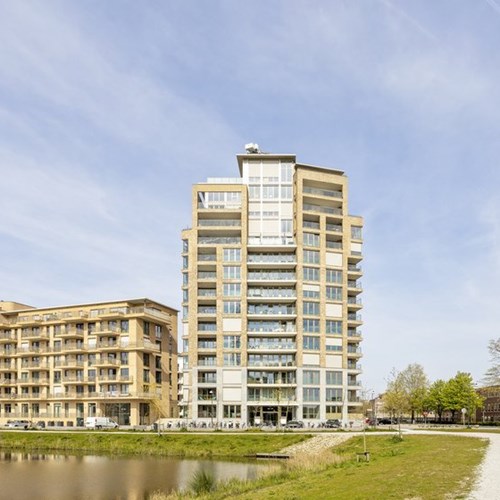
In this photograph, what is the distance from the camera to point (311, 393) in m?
94.3

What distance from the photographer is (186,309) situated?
320 feet

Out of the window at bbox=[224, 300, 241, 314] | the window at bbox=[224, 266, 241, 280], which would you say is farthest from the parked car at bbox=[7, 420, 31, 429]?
the window at bbox=[224, 266, 241, 280]

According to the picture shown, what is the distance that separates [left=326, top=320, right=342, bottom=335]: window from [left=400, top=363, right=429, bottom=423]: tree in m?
29.7

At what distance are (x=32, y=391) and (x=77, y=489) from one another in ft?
228

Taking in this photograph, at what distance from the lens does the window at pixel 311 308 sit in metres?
95.9

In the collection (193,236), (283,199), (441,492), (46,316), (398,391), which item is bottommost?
(398,391)

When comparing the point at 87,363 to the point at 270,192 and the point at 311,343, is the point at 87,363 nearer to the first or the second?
the point at 311,343

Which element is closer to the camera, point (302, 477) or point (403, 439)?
point (302, 477)

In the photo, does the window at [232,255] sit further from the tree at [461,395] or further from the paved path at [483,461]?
the tree at [461,395]

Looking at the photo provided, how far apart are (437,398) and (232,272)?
52878 millimetres

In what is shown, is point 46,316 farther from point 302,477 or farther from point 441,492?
point 441,492

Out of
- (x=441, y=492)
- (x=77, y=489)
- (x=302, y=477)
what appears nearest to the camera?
(x=441, y=492)

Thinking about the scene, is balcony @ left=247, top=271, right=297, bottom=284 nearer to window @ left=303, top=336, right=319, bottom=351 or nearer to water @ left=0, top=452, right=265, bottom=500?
window @ left=303, top=336, right=319, bottom=351

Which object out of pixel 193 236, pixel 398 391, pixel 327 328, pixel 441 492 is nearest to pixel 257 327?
pixel 327 328
